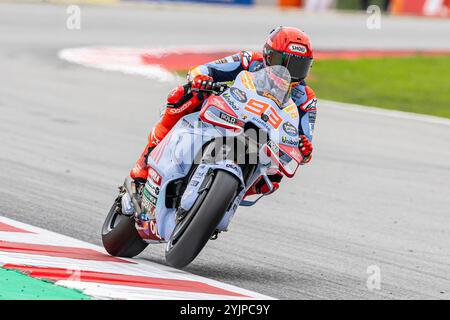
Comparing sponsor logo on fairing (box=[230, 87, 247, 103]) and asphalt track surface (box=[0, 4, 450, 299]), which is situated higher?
sponsor logo on fairing (box=[230, 87, 247, 103])

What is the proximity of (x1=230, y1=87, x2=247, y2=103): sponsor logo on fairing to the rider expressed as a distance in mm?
175

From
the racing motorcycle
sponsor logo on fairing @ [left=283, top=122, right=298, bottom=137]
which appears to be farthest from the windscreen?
sponsor logo on fairing @ [left=283, top=122, right=298, bottom=137]

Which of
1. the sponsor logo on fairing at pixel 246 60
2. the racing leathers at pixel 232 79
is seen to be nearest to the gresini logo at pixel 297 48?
the racing leathers at pixel 232 79

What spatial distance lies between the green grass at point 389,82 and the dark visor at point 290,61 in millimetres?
10231

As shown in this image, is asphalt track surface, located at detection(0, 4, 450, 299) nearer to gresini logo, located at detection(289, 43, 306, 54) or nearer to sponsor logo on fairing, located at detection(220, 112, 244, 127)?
sponsor logo on fairing, located at detection(220, 112, 244, 127)

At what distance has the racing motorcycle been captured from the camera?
6.36 meters

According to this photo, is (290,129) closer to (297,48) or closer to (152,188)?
(297,48)

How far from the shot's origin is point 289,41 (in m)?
6.74

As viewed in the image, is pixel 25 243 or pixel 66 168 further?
pixel 66 168

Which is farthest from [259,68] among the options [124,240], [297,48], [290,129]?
[124,240]

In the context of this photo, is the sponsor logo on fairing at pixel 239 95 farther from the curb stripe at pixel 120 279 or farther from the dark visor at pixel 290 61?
the curb stripe at pixel 120 279
